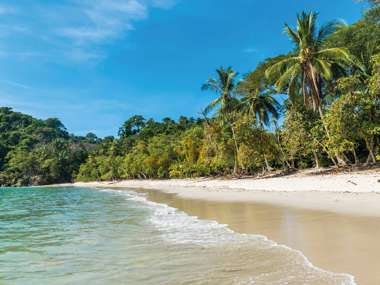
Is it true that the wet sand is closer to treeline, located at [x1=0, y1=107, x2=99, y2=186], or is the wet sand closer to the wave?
the wave

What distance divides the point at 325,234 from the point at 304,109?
68.3ft

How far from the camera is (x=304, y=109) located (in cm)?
2619

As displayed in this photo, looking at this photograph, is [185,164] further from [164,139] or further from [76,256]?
[76,256]

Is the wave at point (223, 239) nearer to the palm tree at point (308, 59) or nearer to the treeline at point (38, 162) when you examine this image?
the palm tree at point (308, 59)

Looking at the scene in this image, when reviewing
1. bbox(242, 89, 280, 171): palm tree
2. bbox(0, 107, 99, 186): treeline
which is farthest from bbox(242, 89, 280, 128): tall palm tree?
bbox(0, 107, 99, 186): treeline

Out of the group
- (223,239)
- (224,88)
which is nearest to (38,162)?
(224,88)

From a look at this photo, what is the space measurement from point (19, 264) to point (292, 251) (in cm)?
470

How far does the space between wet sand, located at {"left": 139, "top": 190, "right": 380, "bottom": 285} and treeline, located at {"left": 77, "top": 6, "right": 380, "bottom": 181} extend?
1123 centimetres

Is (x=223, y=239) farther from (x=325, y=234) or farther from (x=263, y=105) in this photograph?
(x=263, y=105)

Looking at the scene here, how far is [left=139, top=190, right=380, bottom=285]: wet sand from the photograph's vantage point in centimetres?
458

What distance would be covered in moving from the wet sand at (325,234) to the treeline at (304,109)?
442 inches

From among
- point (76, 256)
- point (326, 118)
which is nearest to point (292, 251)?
point (76, 256)

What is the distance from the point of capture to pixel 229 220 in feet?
32.7

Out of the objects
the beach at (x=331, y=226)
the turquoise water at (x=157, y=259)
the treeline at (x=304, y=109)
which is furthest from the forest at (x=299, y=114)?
the turquoise water at (x=157, y=259)
